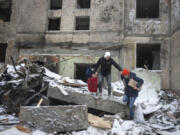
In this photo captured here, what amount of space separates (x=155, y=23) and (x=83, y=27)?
18.1 feet

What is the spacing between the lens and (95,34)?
11.3 metres

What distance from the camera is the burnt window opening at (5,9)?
13648 mm

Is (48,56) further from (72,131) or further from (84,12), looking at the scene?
(72,131)

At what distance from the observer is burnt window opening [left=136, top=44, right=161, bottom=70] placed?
1188 centimetres

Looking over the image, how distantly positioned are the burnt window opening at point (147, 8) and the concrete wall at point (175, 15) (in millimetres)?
1829

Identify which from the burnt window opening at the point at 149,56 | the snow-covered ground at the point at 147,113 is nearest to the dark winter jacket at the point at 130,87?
the snow-covered ground at the point at 147,113

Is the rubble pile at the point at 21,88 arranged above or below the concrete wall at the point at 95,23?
below

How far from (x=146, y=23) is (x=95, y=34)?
3.62m

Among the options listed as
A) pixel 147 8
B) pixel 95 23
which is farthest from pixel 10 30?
pixel 147 8

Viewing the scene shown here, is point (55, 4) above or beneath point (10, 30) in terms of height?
above

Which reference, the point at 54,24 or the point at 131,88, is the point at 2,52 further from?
the point at 131,88

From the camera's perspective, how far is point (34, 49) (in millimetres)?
12016

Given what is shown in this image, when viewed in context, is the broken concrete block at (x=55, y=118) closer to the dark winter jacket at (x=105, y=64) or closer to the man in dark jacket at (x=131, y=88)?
the man in dark jacket at (x=131, y=88)

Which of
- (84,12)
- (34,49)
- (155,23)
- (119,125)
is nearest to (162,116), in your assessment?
(119,125)
